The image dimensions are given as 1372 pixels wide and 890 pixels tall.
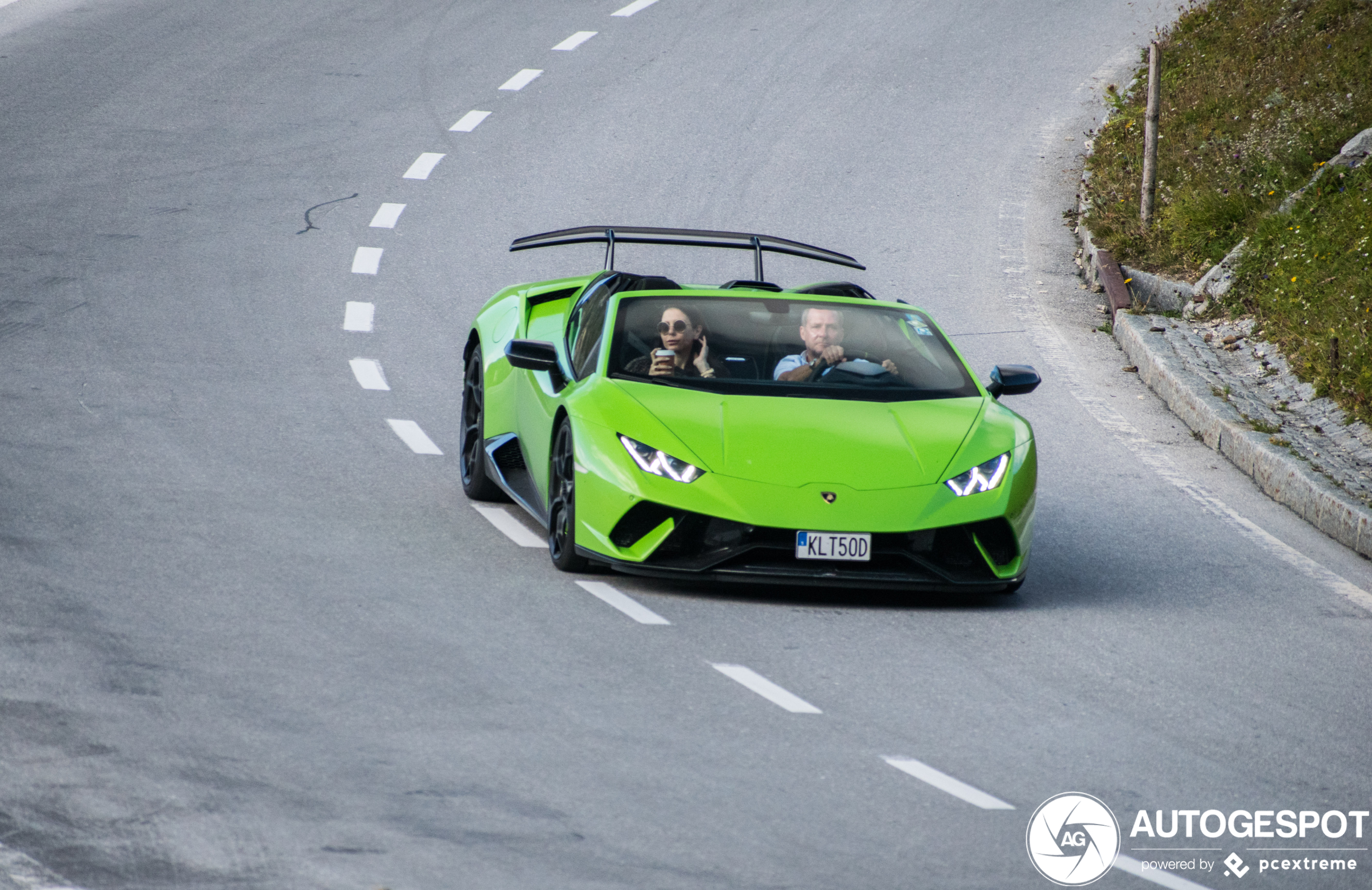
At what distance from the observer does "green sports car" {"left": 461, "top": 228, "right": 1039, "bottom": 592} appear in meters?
8.02

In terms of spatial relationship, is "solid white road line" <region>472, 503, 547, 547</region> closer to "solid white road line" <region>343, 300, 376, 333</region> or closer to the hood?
the hood

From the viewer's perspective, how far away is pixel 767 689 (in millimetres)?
6941

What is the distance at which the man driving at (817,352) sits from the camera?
361 inches

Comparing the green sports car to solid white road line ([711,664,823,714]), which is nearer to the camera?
solid white road line ([711,664,823,714])

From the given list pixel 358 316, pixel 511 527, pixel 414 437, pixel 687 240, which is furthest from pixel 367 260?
pixel 511 527

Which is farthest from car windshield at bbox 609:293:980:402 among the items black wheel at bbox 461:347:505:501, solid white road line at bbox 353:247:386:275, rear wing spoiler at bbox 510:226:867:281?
solid white road line at bbox 353:247:386:275

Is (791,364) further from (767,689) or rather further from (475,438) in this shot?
(767,689)

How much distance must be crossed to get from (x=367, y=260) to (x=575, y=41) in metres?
8.46

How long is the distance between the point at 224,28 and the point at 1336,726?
18.9m

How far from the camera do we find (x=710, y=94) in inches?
820

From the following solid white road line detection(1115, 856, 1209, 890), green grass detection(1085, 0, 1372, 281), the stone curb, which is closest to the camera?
solid white road line detection(1115, 856, 1209, 890)

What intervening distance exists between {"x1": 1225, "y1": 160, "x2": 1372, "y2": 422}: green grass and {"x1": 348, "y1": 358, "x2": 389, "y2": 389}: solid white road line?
239 inches

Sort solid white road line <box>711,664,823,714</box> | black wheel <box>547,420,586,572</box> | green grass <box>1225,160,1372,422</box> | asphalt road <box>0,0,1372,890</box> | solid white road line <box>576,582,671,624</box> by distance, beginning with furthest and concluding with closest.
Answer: green grass <box>1225,160,1372,422</box> → black wheel <box>547,420,586,572</box> → solid white road line <box>576,582,671,624</box> → solid white road line <box>711,664,823,714</box> → asphalt road <box>0,0,1372,890</box>

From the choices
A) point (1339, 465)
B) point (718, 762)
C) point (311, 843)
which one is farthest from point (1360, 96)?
point (311, 843)
